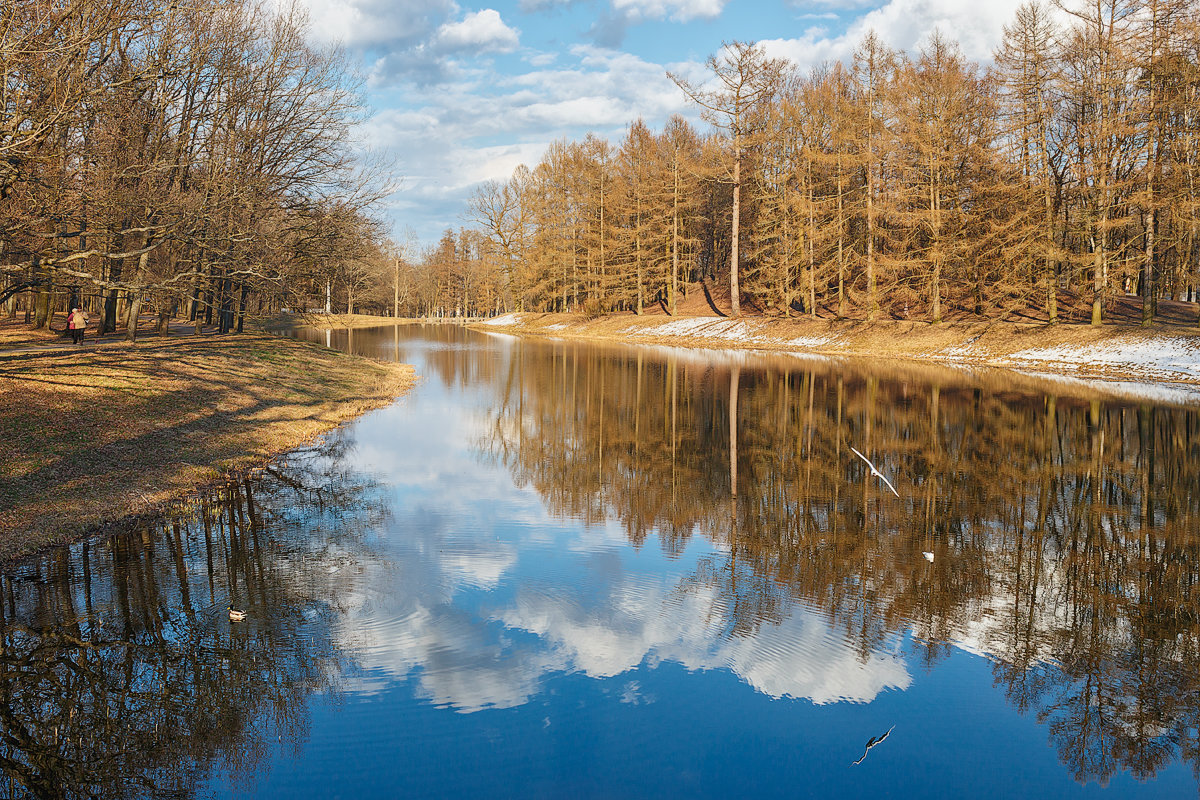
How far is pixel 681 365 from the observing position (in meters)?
32.9

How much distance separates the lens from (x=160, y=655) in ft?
19.7

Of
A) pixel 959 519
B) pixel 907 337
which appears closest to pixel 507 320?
pixel 907 337

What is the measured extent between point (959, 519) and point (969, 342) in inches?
1070

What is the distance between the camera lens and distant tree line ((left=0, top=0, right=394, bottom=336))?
11594 mm

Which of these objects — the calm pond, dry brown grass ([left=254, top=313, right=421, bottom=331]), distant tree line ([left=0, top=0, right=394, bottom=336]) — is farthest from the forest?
dry brown grass ([left=254, top=313, right=421, bottom=331])

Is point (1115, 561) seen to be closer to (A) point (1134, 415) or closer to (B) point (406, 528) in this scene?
(B) point (406, 528)

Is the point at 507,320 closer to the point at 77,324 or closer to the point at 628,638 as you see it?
the point at 77,324

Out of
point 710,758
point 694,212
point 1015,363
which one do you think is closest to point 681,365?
point 1015,363

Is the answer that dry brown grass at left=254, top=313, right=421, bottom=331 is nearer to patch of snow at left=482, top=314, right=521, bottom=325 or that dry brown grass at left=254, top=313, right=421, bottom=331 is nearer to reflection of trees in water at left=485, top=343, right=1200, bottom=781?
patch of snow at left=482, top=314, right=521, bottom=325

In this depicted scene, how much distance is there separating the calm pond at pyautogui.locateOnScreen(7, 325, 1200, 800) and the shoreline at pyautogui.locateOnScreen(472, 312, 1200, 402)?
1615 centimetres

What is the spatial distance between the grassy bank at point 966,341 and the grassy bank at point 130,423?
24291 millimetres

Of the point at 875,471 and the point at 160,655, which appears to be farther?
the point at 875,471

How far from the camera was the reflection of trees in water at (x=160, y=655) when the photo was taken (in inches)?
188

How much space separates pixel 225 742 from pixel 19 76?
11731 millimetres
